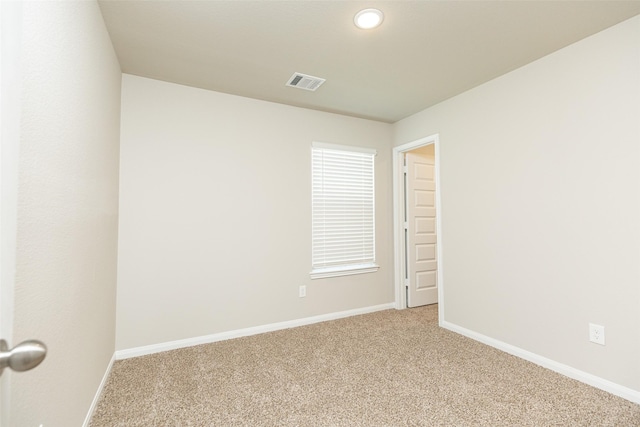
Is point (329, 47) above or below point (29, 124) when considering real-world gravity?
above

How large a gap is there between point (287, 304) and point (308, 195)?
1257 millimetres

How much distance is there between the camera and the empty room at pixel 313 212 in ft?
5.12

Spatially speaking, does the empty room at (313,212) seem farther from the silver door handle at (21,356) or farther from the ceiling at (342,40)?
the silver door handle at (21,356)

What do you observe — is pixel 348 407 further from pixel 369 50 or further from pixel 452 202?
pixel 369 50

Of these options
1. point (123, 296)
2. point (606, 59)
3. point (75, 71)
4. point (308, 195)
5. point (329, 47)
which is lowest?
point (123, 296)

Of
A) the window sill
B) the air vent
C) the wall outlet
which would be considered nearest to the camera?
the wall outlet

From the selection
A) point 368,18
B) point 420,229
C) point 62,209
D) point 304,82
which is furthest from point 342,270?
point 62,209

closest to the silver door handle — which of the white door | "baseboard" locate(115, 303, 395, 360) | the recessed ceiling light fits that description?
the recessed ceiling light

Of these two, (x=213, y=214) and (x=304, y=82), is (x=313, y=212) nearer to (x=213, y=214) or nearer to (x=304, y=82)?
(x=213, y=214)

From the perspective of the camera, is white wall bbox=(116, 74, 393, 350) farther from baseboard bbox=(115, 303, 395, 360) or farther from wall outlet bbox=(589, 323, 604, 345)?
wall outlet bbox=(589, 323, 604, 345)

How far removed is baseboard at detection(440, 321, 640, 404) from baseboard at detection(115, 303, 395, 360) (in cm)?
117

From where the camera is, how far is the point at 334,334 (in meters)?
3.20

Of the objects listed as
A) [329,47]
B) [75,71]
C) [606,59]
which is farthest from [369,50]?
[75,71]

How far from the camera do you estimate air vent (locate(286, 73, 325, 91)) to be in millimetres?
2828
